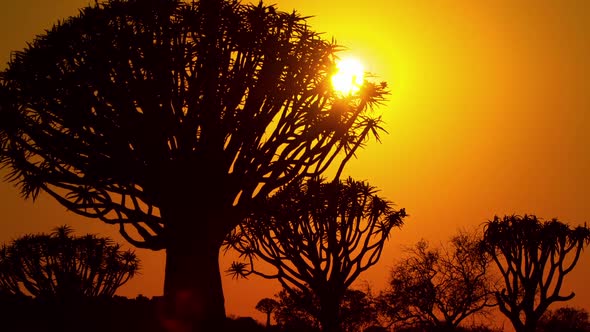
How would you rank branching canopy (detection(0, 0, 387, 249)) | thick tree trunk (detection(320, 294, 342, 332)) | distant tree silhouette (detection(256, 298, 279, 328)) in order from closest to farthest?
branching canopy (detection(0, 0, 387, 249)) → thick tree trunk (detection(320, 294, 342, 332)) → distant tree silhouette (detection(256, 298, 279, 328))

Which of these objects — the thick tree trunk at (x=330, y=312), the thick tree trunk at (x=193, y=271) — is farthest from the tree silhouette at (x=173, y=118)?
the thick tree trunk at (x=330, y=312)

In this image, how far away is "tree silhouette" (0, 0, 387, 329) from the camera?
1407cm

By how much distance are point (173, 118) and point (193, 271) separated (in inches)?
138

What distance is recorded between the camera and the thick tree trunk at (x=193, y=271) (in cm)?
1425

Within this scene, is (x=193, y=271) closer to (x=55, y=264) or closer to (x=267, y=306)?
(x=55, y=264)

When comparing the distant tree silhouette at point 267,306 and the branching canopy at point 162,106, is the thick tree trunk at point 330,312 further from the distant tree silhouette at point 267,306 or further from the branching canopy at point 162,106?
the distant tree silhouette at point 267,306

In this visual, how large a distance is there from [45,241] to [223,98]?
1341 centimetres

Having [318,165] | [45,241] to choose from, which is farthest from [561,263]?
[45,241]

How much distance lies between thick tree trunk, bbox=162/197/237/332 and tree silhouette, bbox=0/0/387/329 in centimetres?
3

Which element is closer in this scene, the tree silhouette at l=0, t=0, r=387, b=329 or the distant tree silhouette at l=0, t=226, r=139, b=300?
the tree silhouette at l=0, t=0, r=387, b=329

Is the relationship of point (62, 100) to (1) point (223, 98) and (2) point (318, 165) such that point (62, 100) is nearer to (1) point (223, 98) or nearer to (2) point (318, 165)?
(1) point (223, 98)

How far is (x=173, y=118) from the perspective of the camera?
47.4ft

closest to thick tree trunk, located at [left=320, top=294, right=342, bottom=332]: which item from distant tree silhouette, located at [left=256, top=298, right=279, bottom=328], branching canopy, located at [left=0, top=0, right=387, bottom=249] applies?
branching canopy, located at [left=0, top=0, right=387, bottom=249]

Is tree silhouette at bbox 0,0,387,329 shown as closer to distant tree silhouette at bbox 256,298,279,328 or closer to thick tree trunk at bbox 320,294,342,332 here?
thick tree trunk at bbox 320,294,342,332
